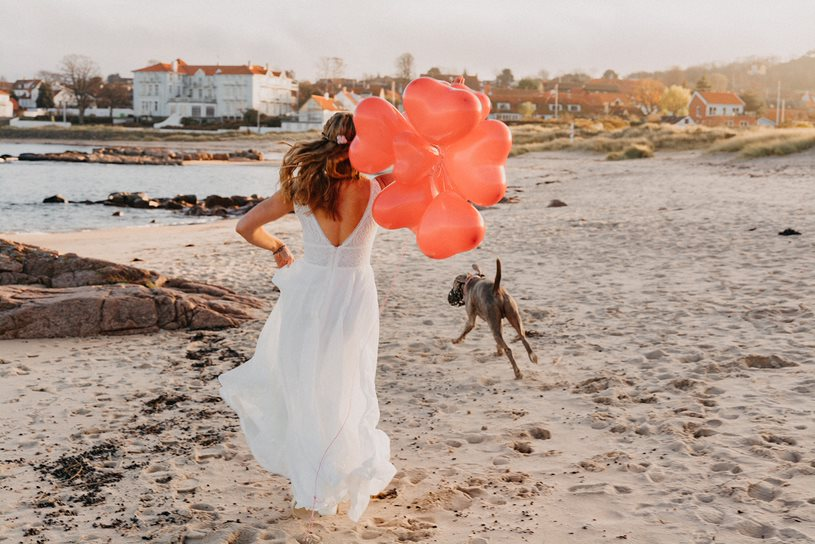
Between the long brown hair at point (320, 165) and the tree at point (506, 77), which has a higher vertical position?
the tree at point (506, 77)

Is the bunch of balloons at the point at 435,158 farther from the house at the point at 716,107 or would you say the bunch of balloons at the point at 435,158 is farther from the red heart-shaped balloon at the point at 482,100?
the house at the point at 716,107

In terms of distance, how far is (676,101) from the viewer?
88.4 m

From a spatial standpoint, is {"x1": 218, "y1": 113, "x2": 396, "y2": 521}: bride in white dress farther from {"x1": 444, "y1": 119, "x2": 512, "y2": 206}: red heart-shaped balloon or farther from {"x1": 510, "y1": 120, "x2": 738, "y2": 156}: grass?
{"x1": 510, "y1": 120, "x2": 738, "y2": 156}: grass

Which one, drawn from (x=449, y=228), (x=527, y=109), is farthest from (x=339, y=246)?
(x=527, y=109)

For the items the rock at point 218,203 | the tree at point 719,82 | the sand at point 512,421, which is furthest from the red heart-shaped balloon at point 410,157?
the tree at point 719,82

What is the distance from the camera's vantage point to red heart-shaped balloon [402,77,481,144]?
3447 millimetres

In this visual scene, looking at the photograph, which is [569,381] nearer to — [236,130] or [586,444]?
[586,444]

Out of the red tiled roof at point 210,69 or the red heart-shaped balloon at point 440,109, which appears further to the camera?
the red tiled roof at point 210,69

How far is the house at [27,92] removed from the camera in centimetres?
11481

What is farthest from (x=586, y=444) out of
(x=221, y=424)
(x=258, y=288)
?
(x=258, y=288)

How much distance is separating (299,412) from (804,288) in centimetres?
646

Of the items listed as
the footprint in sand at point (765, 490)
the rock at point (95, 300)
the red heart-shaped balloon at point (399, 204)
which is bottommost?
the footprint in sand at point (765, 490)

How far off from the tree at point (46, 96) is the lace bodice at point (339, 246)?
11468 centimetres

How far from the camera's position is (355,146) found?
135 inches
